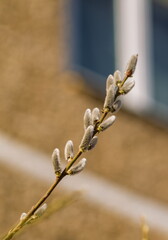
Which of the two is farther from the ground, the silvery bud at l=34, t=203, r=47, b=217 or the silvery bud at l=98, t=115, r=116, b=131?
the silvery bud at l=98, t=115, r=116, b=131

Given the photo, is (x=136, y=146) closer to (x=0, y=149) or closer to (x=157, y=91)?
(x=157, y=91)

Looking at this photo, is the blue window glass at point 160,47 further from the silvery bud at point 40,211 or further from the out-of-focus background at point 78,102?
the silvery bud at point 40,211

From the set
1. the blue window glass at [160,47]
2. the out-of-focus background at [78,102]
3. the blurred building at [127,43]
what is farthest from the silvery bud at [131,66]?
the blue window glass at [160,47]

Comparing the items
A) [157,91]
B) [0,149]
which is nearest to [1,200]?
[0,149]

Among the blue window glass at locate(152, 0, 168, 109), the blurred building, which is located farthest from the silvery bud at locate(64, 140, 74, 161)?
the blue window glass at locate(152, 0, 168, 109)

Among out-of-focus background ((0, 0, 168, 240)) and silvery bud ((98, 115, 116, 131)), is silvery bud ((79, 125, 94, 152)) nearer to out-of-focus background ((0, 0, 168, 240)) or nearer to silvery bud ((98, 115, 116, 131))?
silvery bud ((98, 115, 116, 131))

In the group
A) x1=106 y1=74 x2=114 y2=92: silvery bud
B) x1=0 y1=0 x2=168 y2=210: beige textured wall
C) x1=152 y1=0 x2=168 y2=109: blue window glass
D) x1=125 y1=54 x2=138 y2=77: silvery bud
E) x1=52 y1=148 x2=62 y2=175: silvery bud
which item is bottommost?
x1=52 y1=148 x2=62 y2=175: silvery bud

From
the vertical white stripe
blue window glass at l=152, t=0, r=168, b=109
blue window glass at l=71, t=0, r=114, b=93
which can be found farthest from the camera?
blue window glass at l=152, t=0, r=168, b=109
